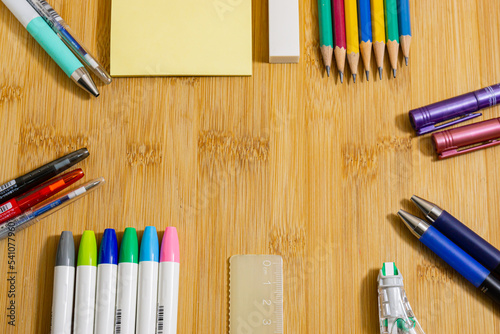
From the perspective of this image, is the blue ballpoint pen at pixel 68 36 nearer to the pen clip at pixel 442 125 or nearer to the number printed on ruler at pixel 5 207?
the number printed on ruler at pixel 5 207

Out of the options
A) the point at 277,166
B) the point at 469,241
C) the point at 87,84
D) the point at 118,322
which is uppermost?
the point at 87,84

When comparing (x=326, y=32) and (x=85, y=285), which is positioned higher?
(x=326, y=32)

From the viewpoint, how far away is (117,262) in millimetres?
587

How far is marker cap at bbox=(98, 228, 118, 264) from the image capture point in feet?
1.90

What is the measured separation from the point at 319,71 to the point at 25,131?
17.7 inches

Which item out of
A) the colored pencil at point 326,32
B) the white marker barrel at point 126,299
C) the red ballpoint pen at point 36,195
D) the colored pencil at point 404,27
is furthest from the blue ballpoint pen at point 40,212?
the colored pencil at point 404,27

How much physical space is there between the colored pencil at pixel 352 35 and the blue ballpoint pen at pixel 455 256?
0.23 meters

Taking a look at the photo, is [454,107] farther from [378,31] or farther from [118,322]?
[118,322]

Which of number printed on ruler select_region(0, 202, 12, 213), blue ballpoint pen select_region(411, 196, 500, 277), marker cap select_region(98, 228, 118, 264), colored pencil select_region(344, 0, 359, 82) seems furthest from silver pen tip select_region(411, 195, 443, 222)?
number printed on ruler select_region(0, 202, 12, 213)

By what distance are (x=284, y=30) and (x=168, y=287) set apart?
40cm

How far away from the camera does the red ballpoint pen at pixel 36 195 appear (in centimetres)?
59

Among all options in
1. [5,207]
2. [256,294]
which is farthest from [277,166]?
[5,207]

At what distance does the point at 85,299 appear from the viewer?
0.57 m

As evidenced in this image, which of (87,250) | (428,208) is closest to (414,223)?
(428,208)
